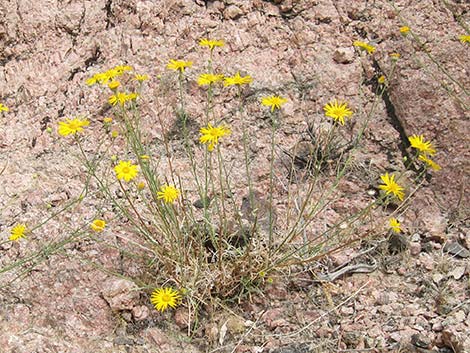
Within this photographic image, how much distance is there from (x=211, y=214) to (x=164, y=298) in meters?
0.58

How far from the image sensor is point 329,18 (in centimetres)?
326

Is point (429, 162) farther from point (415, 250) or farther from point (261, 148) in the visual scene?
point (261, 148)

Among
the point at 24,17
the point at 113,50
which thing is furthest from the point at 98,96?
the point at 24,17

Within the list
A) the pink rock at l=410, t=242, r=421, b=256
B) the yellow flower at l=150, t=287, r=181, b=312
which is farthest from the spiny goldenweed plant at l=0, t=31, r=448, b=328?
the pink rock at l=410, t=242, r=421, b=256

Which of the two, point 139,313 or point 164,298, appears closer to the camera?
point 164,298

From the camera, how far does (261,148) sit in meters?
3.03

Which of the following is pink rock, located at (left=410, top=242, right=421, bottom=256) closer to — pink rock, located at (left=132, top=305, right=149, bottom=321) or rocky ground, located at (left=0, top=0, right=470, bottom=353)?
rocky ground, located at (left=0, top=0, right=470, bottom=353)

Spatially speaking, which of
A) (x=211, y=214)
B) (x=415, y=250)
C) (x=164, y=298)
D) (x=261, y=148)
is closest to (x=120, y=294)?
(x=164, y=298)

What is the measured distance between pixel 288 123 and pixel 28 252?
1.55 m

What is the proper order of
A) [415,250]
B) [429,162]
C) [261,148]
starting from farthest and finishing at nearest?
1. [261,148]
2. [415,250]
3. [429,162]

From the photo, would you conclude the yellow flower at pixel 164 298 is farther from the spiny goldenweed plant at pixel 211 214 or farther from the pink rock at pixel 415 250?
the pink rock at pixel 415 250

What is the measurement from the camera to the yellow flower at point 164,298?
231cm

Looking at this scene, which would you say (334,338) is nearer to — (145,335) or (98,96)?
(145,335)

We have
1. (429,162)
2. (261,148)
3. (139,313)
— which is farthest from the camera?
(261,148)
